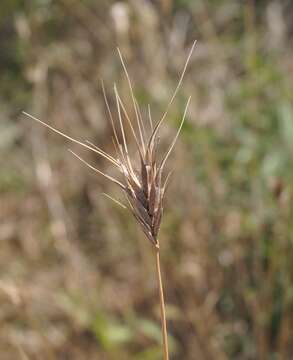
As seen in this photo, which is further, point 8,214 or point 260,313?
point 8,214

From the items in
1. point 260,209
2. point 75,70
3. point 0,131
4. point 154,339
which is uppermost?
point 75,70

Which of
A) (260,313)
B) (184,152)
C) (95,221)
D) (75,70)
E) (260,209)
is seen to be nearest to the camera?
(260,313)

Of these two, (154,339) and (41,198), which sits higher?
(41,198)

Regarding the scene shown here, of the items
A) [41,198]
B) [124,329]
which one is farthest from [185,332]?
[41,198]

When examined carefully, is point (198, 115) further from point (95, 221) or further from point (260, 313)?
point (260, 313)

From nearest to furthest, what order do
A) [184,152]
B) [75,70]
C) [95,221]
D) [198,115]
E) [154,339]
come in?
[154,339] < [184,152] < [198,115] < [95,221] < [75,70]

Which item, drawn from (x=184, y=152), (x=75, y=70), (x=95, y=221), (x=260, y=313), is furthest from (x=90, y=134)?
(x=260, y=313)

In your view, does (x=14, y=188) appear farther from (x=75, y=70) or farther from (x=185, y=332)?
(x=185, y=332)
